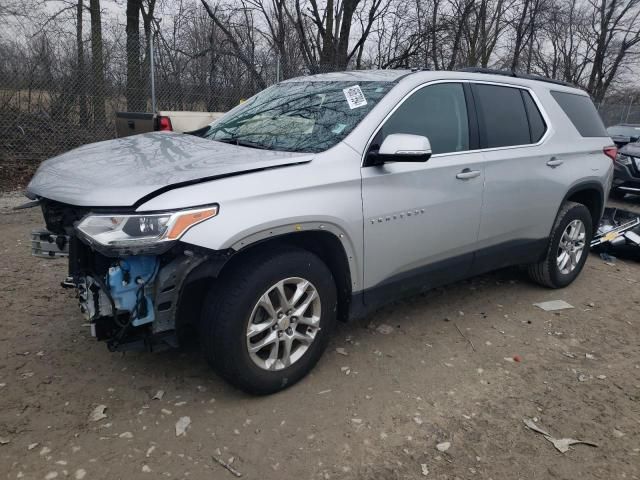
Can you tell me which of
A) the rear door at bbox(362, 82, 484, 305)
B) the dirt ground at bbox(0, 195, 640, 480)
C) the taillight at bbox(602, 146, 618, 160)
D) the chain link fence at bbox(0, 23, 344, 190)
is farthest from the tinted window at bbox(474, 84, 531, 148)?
the chain link fence at bbox(0, 23, 344, 190)

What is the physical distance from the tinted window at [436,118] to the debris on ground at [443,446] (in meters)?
1.69

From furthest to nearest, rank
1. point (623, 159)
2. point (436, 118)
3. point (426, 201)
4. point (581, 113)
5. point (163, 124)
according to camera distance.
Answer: point (623, 159)
point (163, 124)
point (581, 113)
point (436, 118)
point (426, 201)

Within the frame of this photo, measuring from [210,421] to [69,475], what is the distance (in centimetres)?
66

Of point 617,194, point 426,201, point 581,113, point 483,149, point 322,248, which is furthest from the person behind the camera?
point 617,194

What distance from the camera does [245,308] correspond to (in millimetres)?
2461

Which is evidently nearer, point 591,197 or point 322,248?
point 322,248

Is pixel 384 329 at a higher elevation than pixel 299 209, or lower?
lower

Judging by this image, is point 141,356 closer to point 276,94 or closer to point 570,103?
point 276,94

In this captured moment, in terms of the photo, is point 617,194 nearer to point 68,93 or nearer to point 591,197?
point 591,197

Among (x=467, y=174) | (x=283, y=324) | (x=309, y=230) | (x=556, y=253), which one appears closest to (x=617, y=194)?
(x=556, y=253)

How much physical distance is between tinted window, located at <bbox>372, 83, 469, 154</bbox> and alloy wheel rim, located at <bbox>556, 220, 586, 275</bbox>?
1.68 meters

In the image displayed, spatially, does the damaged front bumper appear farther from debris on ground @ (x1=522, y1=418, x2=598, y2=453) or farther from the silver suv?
debris on ground @ (x1=522, y1=418, x2=598, y2=453)

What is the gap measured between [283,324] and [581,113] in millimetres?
3583

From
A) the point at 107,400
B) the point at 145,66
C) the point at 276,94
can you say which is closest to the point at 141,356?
the point at 107,400
